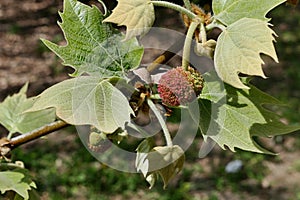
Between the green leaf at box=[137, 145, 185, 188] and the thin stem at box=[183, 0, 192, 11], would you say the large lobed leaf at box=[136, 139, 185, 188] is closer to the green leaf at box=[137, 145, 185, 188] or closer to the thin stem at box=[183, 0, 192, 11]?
the green leaf at box=[137, 145, 185, 188]

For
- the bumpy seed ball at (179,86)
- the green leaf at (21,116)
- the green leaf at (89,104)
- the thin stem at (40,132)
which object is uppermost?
the bumpy seed ball at (179,86)

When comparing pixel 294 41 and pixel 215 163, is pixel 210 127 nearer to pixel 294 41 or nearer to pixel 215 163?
pixel 215 163

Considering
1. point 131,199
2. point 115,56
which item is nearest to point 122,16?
point 115,56

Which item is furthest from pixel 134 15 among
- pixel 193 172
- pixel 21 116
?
pixel 193 172

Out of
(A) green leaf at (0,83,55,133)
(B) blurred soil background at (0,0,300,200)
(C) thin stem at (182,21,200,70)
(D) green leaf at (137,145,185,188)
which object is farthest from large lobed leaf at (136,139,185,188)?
(B) blurred soil background at (0,0,300,200)

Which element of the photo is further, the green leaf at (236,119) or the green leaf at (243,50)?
the green leaf at (236,119)

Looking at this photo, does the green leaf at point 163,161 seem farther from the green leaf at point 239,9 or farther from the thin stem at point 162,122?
the green leaf at point 239,9

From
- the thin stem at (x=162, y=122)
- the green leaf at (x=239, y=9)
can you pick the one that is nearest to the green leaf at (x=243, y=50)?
the green leaf at (x=239, y=9)

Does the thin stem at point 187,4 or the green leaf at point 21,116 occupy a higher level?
the thin stem at point 187,4
